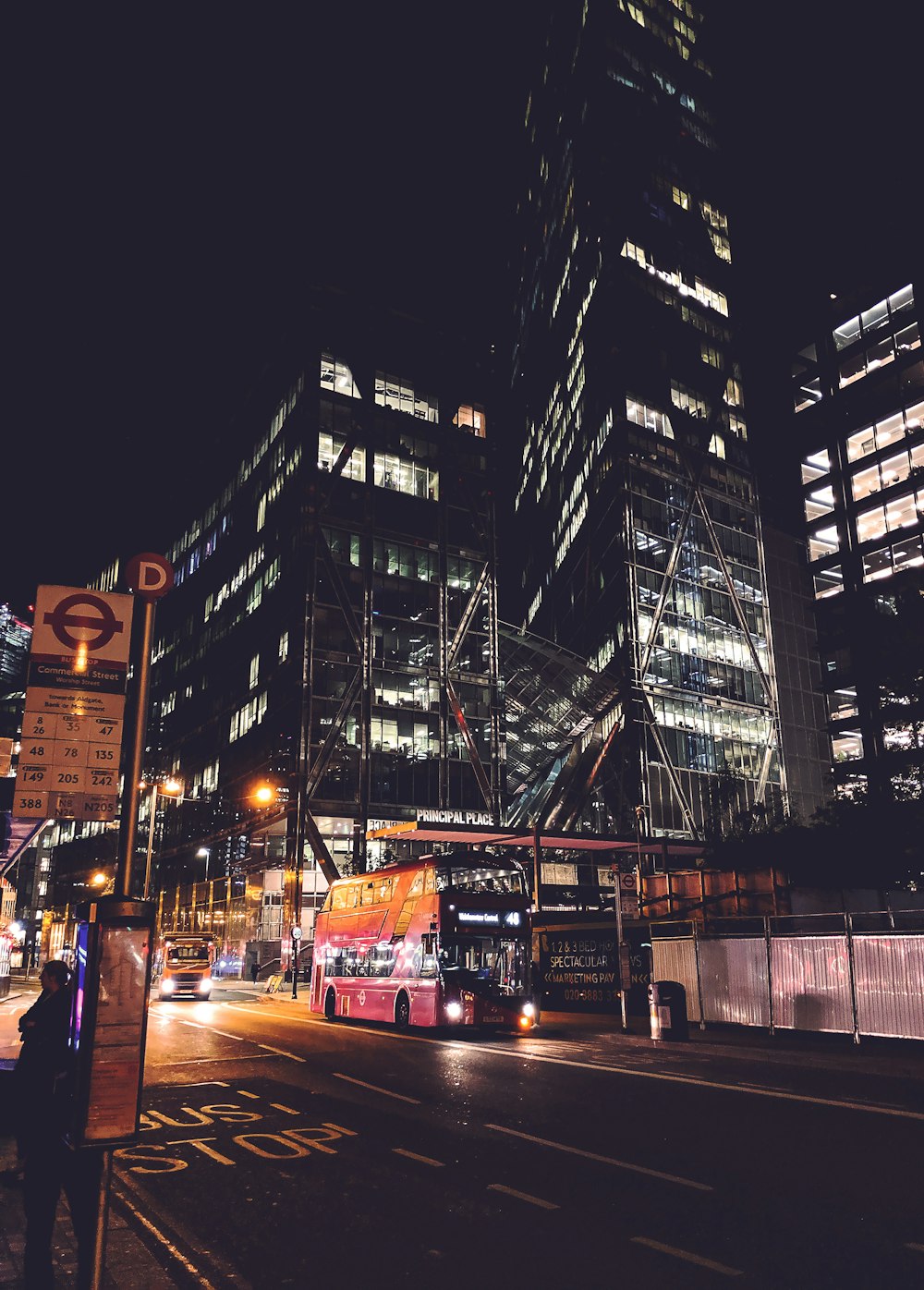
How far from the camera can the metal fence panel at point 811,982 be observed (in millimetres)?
18719

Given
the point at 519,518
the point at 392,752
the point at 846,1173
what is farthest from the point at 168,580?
the point at 519,518

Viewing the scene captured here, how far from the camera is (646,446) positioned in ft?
272

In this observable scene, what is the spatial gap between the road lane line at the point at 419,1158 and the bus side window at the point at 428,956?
14.0 meters

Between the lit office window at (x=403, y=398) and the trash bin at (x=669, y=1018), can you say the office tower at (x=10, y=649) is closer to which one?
the lit office window at (x=403, y=398)

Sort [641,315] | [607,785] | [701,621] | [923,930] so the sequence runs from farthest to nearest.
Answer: [641,315] → [701,621] → [607,785] → [923,930]

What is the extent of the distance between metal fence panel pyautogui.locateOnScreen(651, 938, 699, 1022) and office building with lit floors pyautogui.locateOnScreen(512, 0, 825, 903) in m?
47.8

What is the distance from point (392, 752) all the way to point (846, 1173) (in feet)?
205

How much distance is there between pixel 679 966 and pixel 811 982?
4.33 m

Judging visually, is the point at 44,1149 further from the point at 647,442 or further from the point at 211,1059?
the point at 647,442

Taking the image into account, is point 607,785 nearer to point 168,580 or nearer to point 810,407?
point 810,407

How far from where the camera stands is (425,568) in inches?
2992

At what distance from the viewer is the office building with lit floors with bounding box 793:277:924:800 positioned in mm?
79250

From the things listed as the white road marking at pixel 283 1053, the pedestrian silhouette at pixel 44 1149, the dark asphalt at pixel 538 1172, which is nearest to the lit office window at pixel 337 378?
the white road marking at pixel 283 1053

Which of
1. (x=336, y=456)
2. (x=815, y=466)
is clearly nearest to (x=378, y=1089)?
(x=336, y=456)
